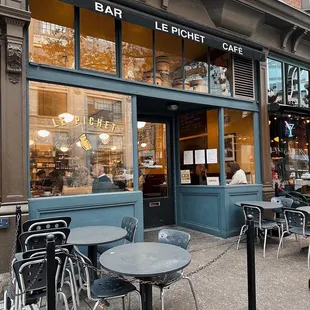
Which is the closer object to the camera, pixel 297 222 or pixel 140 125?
pixel 297 222

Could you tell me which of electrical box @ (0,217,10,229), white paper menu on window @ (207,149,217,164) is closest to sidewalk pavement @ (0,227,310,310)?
electrical box @ (0,217,10,229)

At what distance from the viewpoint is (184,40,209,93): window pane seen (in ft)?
21.9

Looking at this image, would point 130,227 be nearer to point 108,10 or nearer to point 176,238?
point 176,238

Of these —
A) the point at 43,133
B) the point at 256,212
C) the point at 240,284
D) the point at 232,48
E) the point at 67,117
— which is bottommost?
the point at 240,284

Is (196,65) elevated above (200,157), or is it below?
above

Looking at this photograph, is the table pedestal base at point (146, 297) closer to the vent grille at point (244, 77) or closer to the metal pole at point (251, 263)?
the metal pole at point (251, 263)

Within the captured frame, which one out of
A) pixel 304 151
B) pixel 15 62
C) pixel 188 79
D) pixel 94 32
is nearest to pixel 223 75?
pixel 188 79

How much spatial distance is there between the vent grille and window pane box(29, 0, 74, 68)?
4126 millimetres

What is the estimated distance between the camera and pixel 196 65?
270 inches

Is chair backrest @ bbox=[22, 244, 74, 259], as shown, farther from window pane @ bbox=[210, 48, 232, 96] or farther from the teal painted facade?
window pane @ bbox=[210, 48, 232, 96]

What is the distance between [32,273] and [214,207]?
5016 mm

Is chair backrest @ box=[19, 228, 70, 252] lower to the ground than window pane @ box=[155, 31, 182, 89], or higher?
lower

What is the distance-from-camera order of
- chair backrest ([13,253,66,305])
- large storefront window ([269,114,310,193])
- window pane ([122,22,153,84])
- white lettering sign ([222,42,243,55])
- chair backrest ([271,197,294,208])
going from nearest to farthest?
1. chair backrest ([13,253,66,305])
2. window pane ([122,22,153,84])
3. chair backrest ([271,197,294,208])
4. white lettering sign ([222,42,243,55])
5. large storefront window ([269,114,310,193])

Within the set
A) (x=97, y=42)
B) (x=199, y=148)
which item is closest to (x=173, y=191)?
(x=199, y=148)
